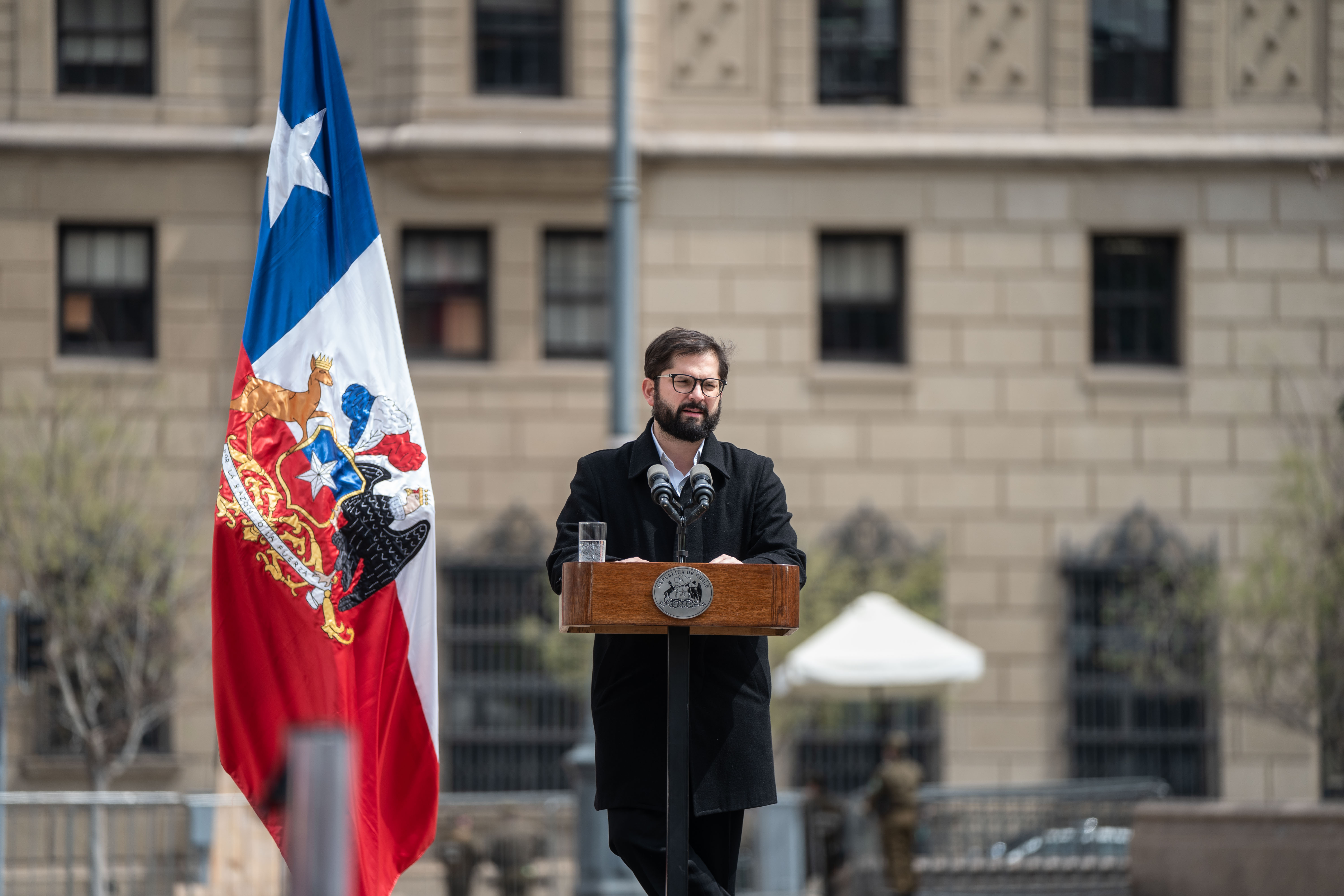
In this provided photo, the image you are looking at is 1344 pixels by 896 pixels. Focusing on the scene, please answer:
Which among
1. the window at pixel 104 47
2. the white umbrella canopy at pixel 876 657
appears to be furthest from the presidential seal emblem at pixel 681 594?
the window at pixel 104 47

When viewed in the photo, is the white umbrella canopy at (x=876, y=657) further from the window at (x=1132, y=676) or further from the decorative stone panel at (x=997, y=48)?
the decorative stone panel at (x=997, y=48)

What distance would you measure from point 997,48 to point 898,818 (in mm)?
9346

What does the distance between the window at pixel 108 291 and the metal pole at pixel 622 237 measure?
29.6 ft

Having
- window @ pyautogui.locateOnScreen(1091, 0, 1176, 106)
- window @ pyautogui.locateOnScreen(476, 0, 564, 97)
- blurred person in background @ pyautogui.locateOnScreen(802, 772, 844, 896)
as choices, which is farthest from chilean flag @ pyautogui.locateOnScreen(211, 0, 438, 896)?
window @ pyautogui.locateOnScreen(1091, 0, 1176, 106)

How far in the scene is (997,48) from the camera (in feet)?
71.0

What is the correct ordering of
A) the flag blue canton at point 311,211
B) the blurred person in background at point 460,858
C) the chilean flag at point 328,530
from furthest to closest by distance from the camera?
the blurred person in background at point 460,858
the flag blue canton at point 311,211
the chilean flag at point 328,530

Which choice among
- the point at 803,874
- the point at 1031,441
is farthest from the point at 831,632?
the point at 1031,441

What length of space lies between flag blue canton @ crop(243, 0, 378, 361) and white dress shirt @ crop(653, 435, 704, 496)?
165 cm

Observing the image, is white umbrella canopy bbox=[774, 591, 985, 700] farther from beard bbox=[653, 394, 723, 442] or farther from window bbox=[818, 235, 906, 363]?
beard bbox=[653, 394, 723, 442]

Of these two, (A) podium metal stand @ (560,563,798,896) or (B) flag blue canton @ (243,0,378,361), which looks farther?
(B) flag blue canton @ (243,0,378,361)

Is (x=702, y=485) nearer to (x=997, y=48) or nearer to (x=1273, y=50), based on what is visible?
(x=997, y=48)

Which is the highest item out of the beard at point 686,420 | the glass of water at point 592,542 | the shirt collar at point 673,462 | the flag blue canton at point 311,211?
the flag blue canton at point 311,211

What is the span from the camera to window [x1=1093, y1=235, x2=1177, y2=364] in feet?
72.1

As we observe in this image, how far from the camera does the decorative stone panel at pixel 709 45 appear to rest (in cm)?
2142
